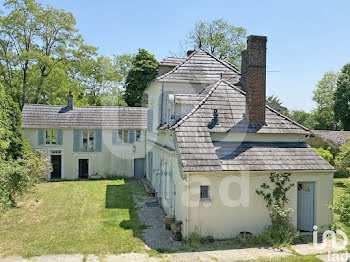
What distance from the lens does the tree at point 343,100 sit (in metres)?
43.0

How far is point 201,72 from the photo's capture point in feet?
55.4

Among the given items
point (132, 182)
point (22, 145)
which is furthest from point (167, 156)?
point (22, 145)

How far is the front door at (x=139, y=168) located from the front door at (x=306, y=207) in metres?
16.9

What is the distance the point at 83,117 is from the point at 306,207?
2067 centimetres

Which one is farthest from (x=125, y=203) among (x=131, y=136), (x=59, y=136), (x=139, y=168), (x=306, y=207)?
(x=59, y=136)

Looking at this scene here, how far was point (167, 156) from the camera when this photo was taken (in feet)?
46.4

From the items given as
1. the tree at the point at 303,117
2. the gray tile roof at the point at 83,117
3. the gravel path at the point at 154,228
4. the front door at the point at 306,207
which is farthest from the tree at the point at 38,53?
the tree at the point at 303,117

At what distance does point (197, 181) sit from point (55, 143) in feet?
61.0

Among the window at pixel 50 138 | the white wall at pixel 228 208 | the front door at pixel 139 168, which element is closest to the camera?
the white wall at pixel 228 208

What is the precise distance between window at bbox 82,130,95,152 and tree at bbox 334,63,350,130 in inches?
1436

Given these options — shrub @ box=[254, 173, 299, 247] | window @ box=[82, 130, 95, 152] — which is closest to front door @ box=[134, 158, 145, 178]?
window @ box=[82, 130, 95, 152]

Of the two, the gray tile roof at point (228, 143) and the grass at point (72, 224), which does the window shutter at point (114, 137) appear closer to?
the grass at point (72, 224)

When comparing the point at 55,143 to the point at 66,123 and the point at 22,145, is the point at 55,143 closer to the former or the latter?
the point at 66,123

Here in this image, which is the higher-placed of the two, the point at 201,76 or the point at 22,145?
the point at 201,76
